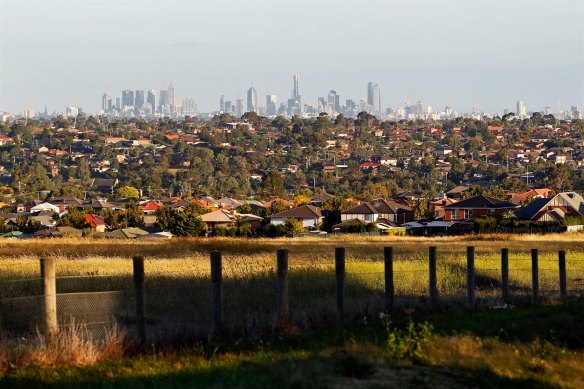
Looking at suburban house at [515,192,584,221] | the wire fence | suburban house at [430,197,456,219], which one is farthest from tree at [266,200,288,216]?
the wire fence

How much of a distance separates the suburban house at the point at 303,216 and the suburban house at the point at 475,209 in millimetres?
12660

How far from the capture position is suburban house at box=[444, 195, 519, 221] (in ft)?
300

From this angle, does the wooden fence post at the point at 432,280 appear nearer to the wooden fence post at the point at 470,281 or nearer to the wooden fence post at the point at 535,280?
the wooden fence post at the point at 470,281

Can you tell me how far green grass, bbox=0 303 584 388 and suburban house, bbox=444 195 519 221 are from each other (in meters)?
78.8

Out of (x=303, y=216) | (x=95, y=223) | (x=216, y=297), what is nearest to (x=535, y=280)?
(x=216, y=297)

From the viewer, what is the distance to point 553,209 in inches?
3329

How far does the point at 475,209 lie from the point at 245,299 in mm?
76432

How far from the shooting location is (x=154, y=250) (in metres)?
38.6

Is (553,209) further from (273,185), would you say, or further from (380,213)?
(273,185)

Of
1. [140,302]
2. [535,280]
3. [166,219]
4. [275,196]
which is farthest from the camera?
[275,196]

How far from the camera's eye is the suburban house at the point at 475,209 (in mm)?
91387

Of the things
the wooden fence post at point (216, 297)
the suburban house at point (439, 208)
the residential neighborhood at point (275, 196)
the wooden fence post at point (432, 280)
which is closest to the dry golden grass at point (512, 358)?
the wooden fence post at point (216, 297)

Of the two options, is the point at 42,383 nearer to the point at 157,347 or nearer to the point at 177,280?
the point at 157,347

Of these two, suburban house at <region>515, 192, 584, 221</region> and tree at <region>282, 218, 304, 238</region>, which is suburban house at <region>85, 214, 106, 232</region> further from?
suburban house at <region>515, 192, 584, 221</region>
